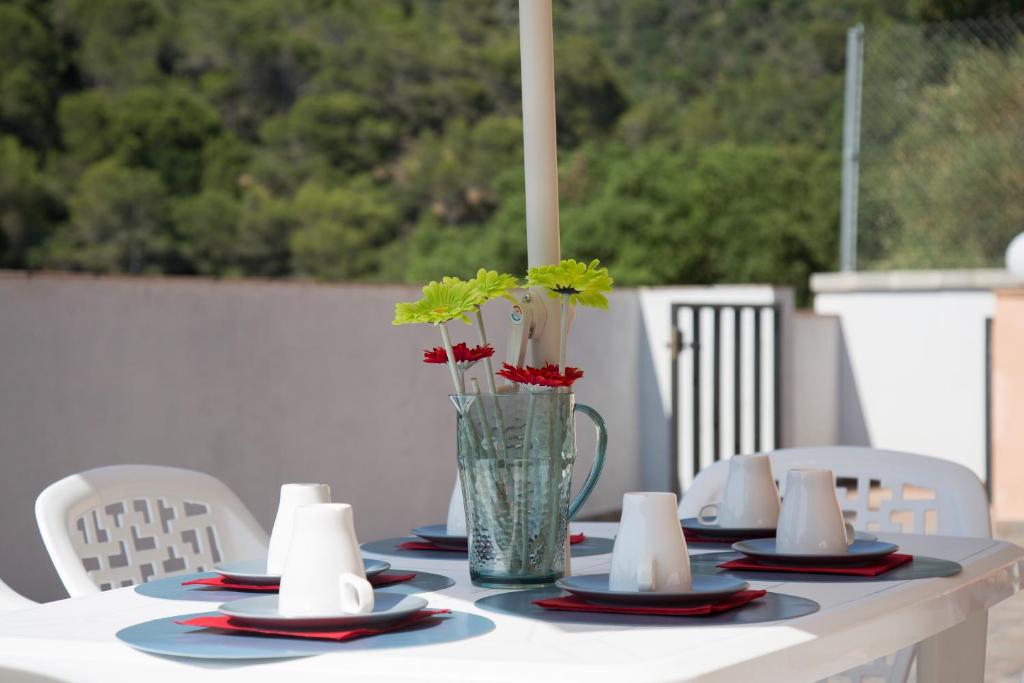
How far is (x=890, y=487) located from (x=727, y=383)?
5377mm

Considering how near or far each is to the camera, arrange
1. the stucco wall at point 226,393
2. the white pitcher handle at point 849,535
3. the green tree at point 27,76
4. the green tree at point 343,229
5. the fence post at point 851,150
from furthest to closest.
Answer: the green tree at point 343,229 → the green tree at point 27,76 → the fence post at point 851,150 → the stucco wall at point 226,393 → the white pitcher handle at point 849,535

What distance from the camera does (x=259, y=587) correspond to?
1.45 m

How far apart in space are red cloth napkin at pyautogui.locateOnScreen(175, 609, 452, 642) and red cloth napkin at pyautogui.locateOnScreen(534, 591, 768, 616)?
0.35 ft

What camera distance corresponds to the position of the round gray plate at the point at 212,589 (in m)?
1.43

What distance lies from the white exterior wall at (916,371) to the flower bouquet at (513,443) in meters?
7.32

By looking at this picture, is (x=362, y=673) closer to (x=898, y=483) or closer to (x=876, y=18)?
(x=898, y=483)

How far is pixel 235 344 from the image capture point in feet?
16.1

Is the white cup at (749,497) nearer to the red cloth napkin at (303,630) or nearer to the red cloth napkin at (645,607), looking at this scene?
the red cloth napkin at (645,607)

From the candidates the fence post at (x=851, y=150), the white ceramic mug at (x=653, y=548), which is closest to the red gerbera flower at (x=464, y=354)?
the white ceramic mug at (x=653, y=548)

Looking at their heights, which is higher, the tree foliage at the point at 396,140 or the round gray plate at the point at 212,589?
the tree foliage at the point at 396,140

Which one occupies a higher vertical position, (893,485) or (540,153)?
(540,153)

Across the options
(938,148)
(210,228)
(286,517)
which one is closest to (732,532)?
(286,517)

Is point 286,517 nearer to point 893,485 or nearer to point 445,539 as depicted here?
point 445,539

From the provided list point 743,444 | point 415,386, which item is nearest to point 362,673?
point 415,386
